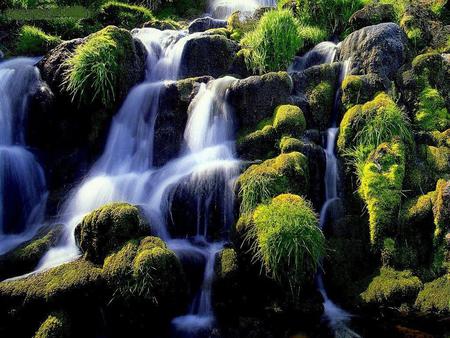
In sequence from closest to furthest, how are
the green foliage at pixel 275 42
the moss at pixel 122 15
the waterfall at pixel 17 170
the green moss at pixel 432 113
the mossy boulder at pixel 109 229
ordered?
the mossy boulder at pixel 109 229 < the green moss at pixel 432 113 < the waterfall at pixel 17 170 < the green foliage at pixel 275 42 < the moss at pixel 122 15

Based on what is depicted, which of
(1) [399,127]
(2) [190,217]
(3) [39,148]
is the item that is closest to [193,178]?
(2) [190,217]

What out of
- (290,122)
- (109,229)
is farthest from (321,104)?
(109,229)

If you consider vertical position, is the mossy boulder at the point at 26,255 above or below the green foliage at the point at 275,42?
below

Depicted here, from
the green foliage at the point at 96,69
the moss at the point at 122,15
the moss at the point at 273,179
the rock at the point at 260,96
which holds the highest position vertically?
the moss at the point at 122,15

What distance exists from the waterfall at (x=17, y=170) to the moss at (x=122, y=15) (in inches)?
210

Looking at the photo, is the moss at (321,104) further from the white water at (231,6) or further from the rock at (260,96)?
the white water at (231,6)

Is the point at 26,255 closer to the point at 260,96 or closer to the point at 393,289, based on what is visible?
the point at 260,96

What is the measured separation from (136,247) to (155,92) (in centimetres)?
484

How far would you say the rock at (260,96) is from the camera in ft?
31.7

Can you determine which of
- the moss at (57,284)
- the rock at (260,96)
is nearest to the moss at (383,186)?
the rock at (260,96)

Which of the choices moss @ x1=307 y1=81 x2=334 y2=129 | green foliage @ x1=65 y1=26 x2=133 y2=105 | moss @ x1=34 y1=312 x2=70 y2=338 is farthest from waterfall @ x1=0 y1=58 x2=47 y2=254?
moss @ x1=307 y1=81 x2=334 y2=129

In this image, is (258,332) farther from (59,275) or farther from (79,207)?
(79,207)

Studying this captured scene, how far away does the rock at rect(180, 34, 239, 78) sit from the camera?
38.1 ft

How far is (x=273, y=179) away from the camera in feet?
24.8
